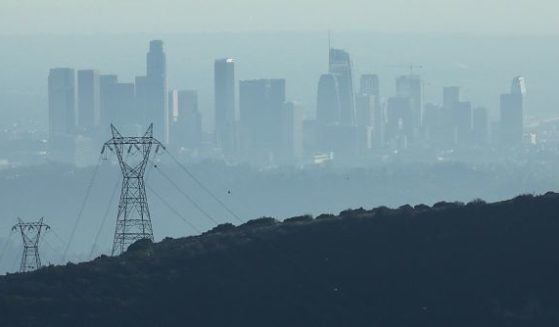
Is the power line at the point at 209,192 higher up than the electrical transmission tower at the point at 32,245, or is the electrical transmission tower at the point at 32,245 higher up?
the electrical transmission tower at the point at 32,245

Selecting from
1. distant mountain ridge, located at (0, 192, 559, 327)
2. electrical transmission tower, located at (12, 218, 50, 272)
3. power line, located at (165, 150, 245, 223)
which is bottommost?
power line, located at (165, 150, 245, 223)

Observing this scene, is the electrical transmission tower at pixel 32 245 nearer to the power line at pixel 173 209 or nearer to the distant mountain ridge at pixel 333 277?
the distant mountain ridge at pixel 333 277

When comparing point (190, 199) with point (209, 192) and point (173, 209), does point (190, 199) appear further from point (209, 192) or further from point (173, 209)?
point (173, 209)

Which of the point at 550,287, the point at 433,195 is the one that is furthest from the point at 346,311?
the point at 433,195

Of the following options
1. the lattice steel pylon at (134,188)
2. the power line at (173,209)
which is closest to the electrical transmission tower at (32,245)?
the lattice steel pylon at (134,188)

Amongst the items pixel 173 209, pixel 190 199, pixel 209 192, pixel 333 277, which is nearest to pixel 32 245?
pixel 333 277

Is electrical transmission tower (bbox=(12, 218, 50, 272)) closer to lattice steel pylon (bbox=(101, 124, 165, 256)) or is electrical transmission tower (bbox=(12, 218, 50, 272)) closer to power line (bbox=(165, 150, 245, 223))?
lattice steel pylon (bbox=(101, 124, 165, 256))

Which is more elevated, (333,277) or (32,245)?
(333,277)

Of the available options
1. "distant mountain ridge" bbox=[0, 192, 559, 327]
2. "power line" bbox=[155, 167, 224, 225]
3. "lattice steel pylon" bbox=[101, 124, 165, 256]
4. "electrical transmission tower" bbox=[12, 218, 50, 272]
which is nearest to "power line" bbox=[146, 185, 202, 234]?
"power line" bbox=[155, 167, 224, 225]
